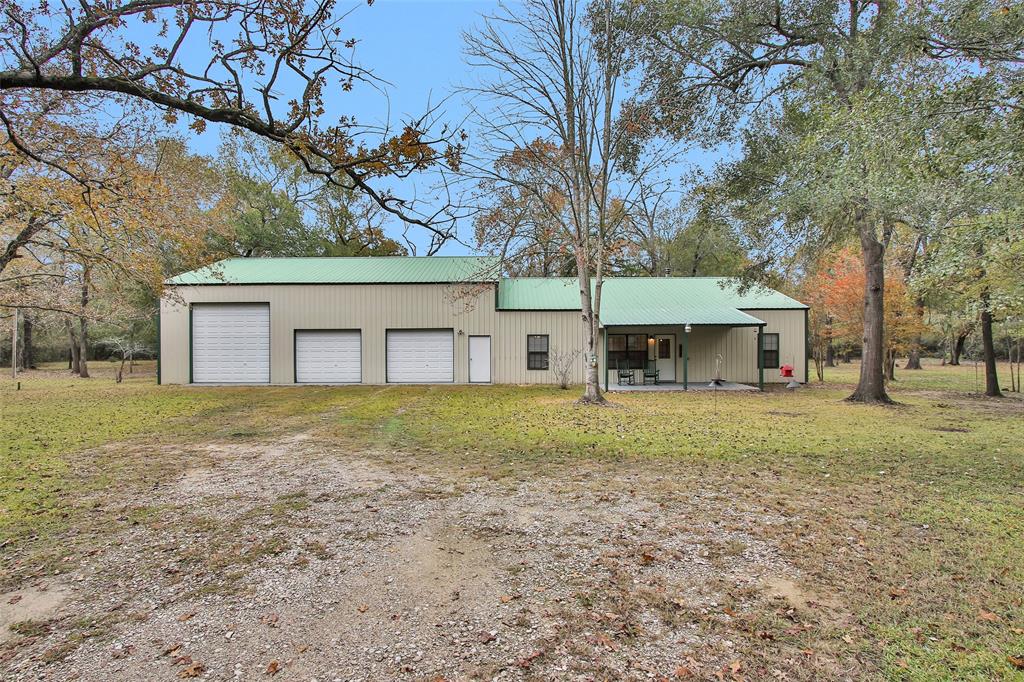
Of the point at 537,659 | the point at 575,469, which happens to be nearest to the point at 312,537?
the point at 537,659

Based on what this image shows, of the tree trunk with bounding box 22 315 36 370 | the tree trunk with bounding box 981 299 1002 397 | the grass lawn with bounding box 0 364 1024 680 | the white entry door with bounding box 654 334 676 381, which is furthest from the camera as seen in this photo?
the tree trunk with bounding box 22 315 36 370

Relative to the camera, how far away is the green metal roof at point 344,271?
61.8 ft

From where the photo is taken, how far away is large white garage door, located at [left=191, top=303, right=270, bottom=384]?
739 inches

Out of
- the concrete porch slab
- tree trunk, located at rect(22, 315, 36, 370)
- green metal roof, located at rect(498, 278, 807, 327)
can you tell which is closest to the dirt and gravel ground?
the concrete porch slab

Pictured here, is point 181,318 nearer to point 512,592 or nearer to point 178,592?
point 178,592

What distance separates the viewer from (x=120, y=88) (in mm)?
3199

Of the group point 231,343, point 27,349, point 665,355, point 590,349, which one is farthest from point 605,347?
point 27,349

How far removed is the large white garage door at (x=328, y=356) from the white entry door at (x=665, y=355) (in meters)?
11.9

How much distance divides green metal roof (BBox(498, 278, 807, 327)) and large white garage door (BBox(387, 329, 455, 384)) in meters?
2.76

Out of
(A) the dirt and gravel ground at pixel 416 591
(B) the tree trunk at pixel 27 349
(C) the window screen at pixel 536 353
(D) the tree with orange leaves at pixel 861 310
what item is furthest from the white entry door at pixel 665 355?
(B) the tree trunk at pixel 27 349

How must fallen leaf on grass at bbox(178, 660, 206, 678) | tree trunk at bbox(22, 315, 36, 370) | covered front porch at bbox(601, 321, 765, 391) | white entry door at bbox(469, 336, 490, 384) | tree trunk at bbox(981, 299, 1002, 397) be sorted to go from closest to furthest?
fallen leaf on grass at bbox(178, 660, 206, 678) < tree trunk at bbox(981, 299, 1002, 397) < white entry door at bbox(469, 336, 490, 384) < covered front porch at bbox(601, 321, 765, 391) < tree trunk at bbox(22, 315, 36, 370)

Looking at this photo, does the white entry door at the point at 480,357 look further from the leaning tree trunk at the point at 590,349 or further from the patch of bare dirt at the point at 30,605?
the patch of bare dirt at the point at 30,605

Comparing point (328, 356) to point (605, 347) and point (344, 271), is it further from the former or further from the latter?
point (605, 347)

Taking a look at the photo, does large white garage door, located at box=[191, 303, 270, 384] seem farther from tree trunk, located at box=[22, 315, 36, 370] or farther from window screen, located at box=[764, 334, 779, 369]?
tree trunk, located at box=[22, 315, 36, 370]
